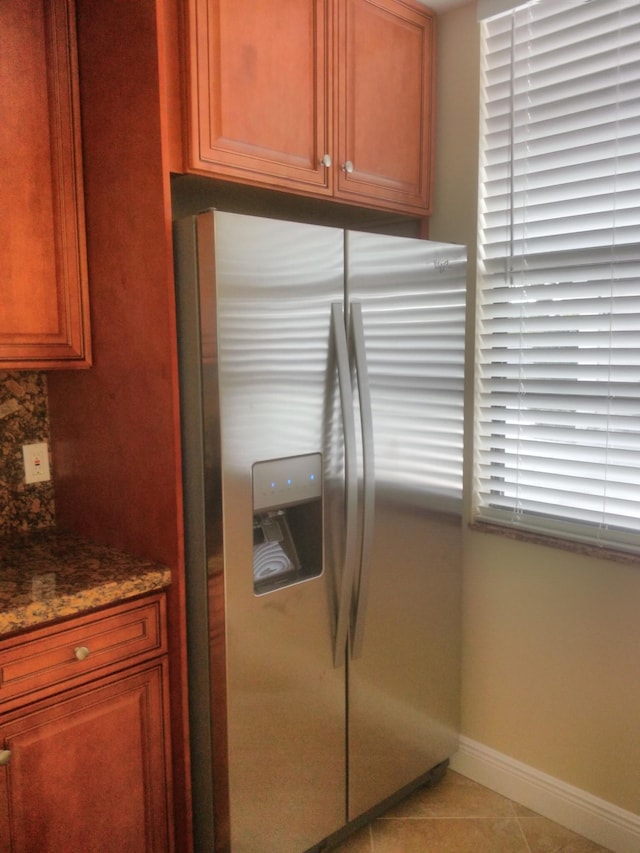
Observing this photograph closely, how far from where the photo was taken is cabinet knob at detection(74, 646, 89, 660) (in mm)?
1534

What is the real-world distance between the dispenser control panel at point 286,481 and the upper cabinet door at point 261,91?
69 centimetres

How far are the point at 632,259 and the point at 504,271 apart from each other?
15.2 inches

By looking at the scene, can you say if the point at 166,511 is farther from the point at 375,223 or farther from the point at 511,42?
the point at 511,42

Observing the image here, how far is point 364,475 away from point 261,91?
985 millimetres

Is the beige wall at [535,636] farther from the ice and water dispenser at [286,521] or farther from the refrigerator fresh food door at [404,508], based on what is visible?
the ice and water dispenser at [286,521]

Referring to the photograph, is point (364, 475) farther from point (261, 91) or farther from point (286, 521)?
point (261, 91)

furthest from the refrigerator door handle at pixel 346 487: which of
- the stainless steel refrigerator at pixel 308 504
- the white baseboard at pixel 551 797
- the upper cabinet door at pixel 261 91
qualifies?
the white baseboard at pixel 551 797

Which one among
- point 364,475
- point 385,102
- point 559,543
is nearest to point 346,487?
point 364,475

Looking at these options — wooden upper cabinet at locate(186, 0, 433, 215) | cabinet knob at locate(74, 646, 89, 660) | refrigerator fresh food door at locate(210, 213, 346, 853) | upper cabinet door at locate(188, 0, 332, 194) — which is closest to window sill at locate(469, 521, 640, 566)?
refrigerator fresh food door at locate(210, 213, 346, 853)

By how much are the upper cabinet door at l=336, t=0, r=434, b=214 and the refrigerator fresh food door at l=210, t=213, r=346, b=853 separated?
16.7 inches

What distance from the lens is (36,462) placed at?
2.04 m

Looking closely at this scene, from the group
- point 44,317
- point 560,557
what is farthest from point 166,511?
point 560,557

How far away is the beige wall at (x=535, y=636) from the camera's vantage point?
199 centimetres

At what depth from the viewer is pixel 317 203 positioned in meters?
2.10
